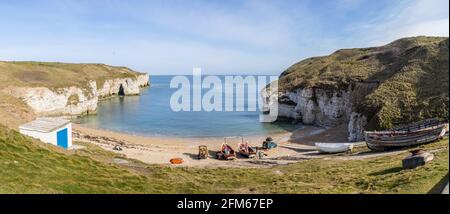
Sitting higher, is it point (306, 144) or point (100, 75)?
point (100, 75)

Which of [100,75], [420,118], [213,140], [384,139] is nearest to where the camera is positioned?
[384,139]

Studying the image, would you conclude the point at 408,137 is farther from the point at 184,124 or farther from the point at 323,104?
the point at 184,124

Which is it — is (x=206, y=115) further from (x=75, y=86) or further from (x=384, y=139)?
(x=384, y=139)

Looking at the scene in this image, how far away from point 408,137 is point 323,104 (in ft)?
111

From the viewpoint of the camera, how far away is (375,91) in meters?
Result: 46.0

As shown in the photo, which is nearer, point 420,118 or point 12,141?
point 12,141

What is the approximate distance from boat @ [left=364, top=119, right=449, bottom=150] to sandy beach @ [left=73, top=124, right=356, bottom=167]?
263 inches

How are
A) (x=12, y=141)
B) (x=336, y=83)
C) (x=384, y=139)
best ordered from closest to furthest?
(x=12, y=141)
(x=384, y=139)
(x=336, y=83)

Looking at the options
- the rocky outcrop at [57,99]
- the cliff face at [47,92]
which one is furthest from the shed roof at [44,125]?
the rocky outcrop at [57,99]

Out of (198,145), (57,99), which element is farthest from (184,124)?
(57,99)

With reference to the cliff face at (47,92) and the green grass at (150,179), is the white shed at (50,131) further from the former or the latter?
the cliff face at (47,92)

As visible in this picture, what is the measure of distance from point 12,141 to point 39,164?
4513 millimetres
